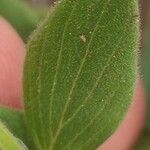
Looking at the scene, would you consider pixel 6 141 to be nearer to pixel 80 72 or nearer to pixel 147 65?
A: pixel 80 72

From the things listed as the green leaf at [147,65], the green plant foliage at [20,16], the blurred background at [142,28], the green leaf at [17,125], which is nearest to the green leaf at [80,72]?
the green leaf at [17,125]

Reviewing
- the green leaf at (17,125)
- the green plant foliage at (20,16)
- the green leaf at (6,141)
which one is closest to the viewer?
the green leaf at (6,141)

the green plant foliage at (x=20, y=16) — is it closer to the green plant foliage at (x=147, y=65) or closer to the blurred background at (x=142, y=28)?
the blurred background at (x=142, y=28)

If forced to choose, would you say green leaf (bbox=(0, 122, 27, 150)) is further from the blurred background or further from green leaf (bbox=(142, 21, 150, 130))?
green leaf (bbox=(142, 21, 150, 130))

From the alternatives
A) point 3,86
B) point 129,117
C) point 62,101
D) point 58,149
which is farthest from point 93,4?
point 129,117

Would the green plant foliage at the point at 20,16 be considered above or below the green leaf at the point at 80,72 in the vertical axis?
below

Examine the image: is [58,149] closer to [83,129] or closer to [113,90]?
[83,129]

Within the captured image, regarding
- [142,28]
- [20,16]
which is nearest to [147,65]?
[142,28]

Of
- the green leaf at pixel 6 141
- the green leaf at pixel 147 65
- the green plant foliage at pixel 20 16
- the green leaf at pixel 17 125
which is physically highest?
the green leaf at pixel 6 141
